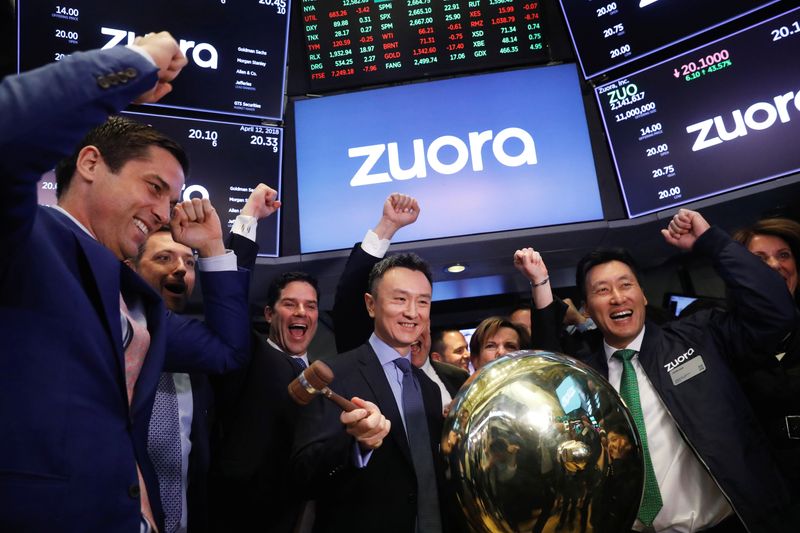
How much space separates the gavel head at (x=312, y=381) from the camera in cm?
132

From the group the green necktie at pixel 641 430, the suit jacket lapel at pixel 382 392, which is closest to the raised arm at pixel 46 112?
the suit jacket lapel at pixel 382 392

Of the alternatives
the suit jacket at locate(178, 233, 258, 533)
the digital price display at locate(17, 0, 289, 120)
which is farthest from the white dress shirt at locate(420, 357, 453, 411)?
A: the digital price display at locate(17, 0, 289, 120)

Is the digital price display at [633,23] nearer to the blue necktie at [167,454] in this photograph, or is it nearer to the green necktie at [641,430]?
the green necktie at [641,430]

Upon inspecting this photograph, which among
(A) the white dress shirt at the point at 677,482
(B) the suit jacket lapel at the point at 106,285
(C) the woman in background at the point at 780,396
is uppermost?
(B) the suit jacket lapel at the point at 106,285

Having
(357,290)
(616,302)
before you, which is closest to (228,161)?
(357,290)

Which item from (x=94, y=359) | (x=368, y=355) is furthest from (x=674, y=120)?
(x=94, y=359)

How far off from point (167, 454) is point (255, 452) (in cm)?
27

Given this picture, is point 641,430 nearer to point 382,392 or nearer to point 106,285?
point 382,392

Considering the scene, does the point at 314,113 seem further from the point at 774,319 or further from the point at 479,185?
the point at 774,319

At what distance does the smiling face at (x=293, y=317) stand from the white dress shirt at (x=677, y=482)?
1.58m

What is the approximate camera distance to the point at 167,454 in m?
1.69

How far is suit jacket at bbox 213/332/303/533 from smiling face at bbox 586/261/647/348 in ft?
3.73

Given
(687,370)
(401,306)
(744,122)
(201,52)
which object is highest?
(201,52)

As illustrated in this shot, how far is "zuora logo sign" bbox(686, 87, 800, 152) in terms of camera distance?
130 inches
